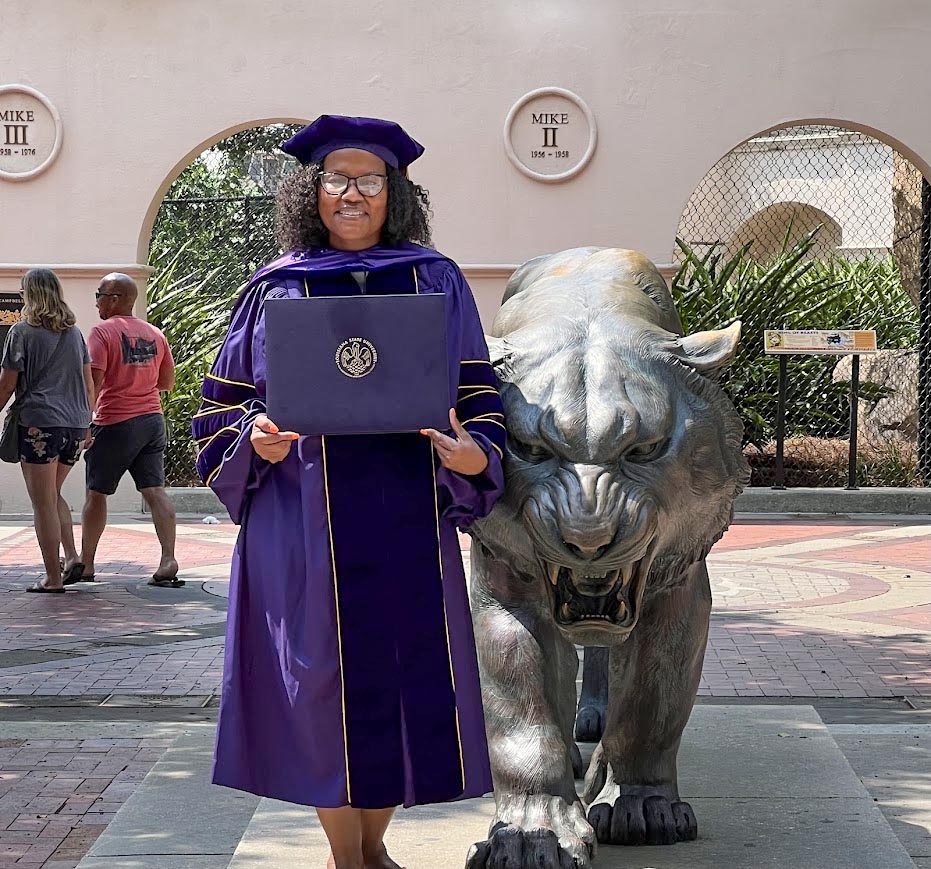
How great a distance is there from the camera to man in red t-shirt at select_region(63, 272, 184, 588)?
359 inches

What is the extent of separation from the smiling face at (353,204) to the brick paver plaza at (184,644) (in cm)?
204

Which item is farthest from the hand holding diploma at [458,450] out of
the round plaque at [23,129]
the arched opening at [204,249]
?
the round plaque at [23,129]

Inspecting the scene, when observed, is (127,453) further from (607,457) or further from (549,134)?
(607,457)

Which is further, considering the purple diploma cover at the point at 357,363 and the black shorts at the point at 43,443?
the black shorts at the point at 43,443

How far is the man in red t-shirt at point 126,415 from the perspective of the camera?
Result: 9109 millimetres

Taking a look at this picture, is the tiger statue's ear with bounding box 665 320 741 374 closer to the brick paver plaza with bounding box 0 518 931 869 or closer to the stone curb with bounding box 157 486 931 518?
the brick paver plaza with bounding box 0 518 931 869

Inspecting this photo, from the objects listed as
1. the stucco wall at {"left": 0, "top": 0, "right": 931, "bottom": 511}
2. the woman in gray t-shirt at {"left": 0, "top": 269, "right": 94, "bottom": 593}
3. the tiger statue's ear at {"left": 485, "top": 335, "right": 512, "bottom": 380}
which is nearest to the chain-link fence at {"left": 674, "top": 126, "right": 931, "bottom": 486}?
the stucco wall at {"left": 0, "top": 0, "right": 931, "bottom": 511}

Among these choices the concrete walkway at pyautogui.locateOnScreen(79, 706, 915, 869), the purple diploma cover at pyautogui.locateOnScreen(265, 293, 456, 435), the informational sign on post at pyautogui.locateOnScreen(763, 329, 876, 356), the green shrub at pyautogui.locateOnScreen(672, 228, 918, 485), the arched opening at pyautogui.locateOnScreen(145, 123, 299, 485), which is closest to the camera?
the purple diploma cover at pyautogui.locateOnScreen(265, 293, 456, 435)

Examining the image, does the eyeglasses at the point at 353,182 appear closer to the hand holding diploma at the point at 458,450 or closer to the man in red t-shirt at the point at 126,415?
the hand holding diploma at the point at 458,450

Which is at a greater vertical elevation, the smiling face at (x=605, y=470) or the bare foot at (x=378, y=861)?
the smiling face at (x=605, y=470)

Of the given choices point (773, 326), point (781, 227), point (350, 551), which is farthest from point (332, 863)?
point (781, 227)

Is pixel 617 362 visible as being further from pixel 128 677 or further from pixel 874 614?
pixel 874 614

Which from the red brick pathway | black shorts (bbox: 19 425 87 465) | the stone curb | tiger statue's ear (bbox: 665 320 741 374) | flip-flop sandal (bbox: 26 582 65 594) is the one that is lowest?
the stone curb

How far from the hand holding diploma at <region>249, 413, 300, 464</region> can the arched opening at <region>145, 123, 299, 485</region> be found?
7203 millimetres
